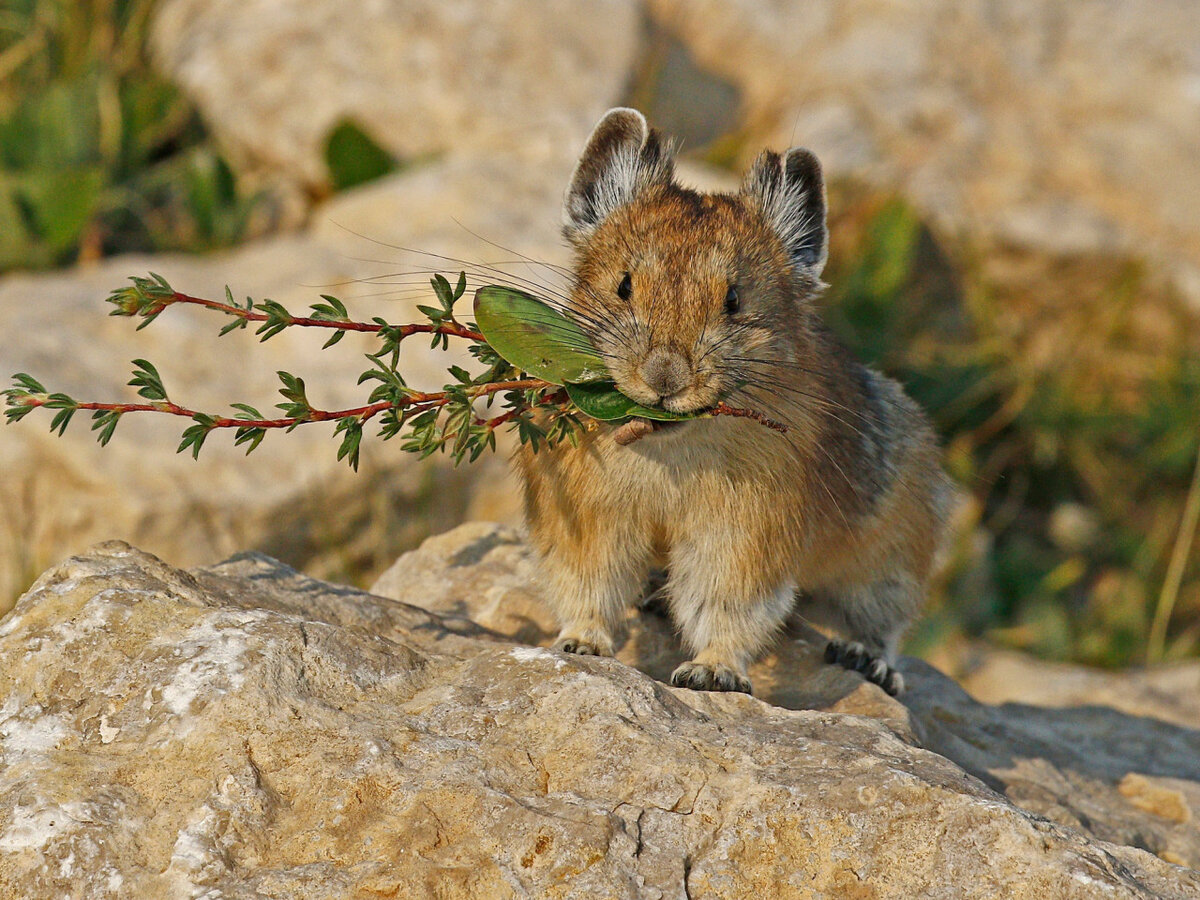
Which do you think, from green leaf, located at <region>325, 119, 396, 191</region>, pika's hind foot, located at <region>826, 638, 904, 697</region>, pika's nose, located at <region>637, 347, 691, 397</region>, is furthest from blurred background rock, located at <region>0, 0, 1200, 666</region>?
pika's nose, located at <region>637, 347, 691, 397</region>

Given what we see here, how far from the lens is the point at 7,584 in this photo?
882 centimetres

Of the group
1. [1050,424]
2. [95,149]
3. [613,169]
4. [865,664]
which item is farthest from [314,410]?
[1050,424]

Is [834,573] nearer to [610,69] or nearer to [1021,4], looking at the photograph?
[610,69]

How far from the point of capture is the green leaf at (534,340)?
4734 mm

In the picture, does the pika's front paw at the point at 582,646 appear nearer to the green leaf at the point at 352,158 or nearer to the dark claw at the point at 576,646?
the dark claw at the point at 576,646

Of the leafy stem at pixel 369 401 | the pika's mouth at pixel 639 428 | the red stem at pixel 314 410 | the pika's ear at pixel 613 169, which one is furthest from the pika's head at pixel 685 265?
the red stem at pixel 314 410

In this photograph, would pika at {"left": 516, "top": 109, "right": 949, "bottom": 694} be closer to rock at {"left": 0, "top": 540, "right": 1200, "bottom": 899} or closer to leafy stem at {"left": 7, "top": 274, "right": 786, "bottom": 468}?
leafy stem at {"left": 7, "top": 274, "right": 786, "bottom": 468}

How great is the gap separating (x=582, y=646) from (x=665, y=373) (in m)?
1.41

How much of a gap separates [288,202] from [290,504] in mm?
4252

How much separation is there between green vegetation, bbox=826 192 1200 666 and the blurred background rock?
3 centimetres

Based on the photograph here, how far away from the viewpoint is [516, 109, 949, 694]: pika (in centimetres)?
492

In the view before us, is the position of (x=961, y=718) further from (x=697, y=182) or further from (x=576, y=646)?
(x=697, y=182)

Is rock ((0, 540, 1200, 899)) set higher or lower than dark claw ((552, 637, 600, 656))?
higher

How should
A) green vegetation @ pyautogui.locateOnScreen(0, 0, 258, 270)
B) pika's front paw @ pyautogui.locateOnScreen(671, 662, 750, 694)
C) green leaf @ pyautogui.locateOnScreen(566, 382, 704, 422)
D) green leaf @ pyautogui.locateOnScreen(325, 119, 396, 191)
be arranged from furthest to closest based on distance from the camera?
green leaf @ pyautogui.locateOnScreen(325, 119, 396, 191)
green vegetation @ pyautogui.locateOnScreen(0, 0, 258, 270)
pika's front paw @ pyautogui.locateOnScreen(671, 662, 750, 694)
green leaf @ pyautogui.locateOnScreen(566, 382, 704, 422)
